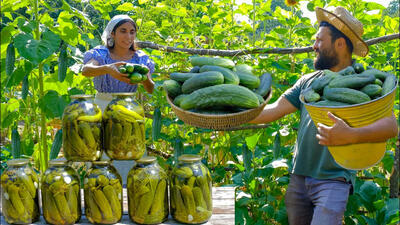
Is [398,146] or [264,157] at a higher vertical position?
[398,146]

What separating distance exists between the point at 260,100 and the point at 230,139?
128 cm

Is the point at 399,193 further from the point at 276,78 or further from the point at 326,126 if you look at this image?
the point at 326,126

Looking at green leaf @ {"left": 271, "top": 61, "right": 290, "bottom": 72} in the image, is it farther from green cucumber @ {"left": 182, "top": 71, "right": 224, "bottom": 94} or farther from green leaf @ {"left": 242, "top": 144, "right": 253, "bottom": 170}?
green cucumber @ {"left": 182, "top": 71, "right": 224, "bottom": 94}

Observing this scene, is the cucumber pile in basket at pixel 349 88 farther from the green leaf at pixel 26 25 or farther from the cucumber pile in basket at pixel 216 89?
the green leaf at pixel 26 25

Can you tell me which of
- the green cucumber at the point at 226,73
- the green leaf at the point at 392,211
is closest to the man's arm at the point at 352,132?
the green cucumber at the point at 226,73

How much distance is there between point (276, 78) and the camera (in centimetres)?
278

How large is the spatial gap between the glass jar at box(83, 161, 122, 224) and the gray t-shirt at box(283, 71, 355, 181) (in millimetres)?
963

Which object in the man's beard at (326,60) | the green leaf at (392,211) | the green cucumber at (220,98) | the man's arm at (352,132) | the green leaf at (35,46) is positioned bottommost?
the green leaf at (392,211)

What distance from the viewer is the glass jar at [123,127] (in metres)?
1.35

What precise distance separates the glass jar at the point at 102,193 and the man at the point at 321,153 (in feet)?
2.98

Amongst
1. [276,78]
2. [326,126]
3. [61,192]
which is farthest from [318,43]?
[61,192]

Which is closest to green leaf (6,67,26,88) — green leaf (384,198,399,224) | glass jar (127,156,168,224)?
glass jar (127,156,168,224)

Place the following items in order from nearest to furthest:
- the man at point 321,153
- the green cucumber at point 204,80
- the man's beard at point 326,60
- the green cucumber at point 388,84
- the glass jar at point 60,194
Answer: the glass jar at point 60,194 → the green cucumber at point 388,84 → the green cucumber at point 204,80 → the man at point 321,153 → the man's beard at point 326,60

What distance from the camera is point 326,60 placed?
1.96m
